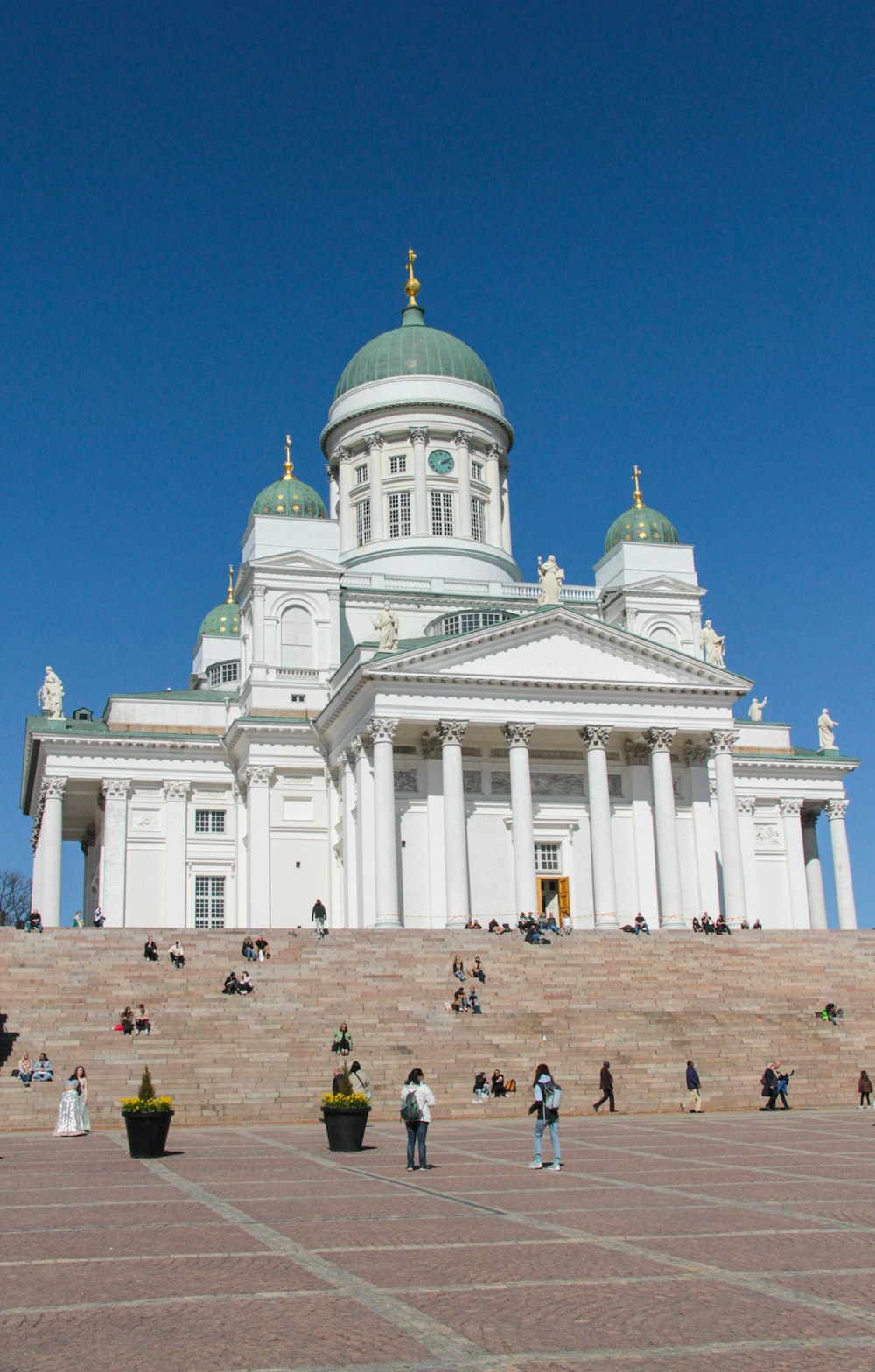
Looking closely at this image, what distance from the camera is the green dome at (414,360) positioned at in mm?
71500

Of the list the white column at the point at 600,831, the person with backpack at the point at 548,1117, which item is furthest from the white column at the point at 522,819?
the person with backpack at the point at 548,1117

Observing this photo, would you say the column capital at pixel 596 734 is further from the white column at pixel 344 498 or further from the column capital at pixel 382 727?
the white column at pixel 344 498

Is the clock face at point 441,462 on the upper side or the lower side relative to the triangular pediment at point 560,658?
upper

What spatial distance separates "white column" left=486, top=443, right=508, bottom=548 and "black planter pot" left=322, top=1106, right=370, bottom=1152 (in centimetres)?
4883

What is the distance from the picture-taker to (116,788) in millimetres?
57938

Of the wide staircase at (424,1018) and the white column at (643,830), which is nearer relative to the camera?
the wide staircase at (424,1018)

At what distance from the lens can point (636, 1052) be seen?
33844mm

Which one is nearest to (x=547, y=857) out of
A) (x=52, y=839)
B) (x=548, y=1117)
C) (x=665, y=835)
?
(x=665, y=835)

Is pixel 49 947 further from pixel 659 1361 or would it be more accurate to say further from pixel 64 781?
pixel 659 1361

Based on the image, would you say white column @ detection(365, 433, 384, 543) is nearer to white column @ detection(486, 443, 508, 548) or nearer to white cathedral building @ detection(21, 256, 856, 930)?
white cathedral building @ detection(21, 256, 856, 930)

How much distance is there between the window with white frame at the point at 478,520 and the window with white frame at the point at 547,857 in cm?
1906

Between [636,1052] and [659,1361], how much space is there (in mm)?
25478

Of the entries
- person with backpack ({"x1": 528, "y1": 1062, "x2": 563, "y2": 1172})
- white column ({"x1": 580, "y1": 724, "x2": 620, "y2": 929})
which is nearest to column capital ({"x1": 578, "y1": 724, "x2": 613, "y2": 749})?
white column ({"x1": 580, "y1": 724, "x2": 620, "y2": 929})

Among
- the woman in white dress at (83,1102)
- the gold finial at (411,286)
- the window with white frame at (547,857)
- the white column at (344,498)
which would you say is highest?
the gold finial at (411,286)
